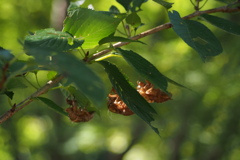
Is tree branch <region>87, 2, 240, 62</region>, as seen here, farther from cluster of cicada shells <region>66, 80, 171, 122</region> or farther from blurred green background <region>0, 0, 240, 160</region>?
blurred green background <region>0, 0, 240, 160</region>

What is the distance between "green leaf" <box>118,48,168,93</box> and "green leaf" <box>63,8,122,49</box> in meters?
0.06

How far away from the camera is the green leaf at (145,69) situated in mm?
954

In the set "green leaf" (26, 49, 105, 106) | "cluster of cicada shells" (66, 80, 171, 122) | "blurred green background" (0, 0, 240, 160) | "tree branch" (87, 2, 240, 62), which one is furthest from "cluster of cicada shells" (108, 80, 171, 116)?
"blurred green background" (0, 0, 240, 160)

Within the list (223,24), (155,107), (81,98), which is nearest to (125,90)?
(81,98)

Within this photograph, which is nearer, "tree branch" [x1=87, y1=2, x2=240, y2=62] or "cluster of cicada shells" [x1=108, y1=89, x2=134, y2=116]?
"tree branch" [x1=87, y1=2, x2=240, y2=62]

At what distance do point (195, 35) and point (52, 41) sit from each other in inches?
12.1

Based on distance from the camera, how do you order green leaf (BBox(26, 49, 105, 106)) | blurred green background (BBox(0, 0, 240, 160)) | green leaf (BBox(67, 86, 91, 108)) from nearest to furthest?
green leaf (BBox(26, 49, 105, 106)) < green leaf (BBox(67, 86, 91, 108)) < blurred green background (BBox(0, 0, 240, 160))

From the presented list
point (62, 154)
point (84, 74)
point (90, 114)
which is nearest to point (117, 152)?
point (62, 154)

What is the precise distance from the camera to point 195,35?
992 mm

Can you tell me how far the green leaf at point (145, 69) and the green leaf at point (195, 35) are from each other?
0.31ft

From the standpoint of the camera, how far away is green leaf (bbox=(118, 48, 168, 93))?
3.13ft

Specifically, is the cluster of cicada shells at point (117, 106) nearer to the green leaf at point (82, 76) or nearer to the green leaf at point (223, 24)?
the green leaf at point (223, 24)

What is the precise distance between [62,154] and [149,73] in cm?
498

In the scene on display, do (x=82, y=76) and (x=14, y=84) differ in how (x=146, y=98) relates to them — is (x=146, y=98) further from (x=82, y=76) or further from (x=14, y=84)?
(x=82, y=76)
